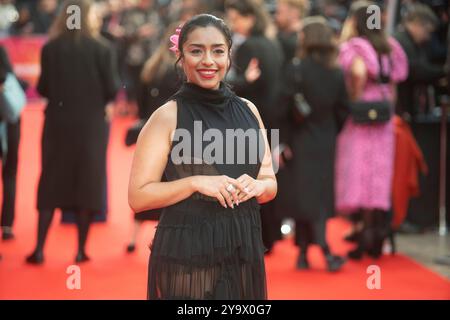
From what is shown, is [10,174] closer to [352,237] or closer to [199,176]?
[352,237]

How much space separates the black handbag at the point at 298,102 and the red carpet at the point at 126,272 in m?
1.09

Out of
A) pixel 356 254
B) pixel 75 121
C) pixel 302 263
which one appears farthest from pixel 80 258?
pixel 356 254

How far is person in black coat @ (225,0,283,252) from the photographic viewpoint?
584 centimetres

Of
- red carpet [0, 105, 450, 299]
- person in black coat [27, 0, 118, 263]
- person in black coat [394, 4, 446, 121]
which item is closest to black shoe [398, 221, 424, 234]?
red carpet [0, 105, 450, 299]

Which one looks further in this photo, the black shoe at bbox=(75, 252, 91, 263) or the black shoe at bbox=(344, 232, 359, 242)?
the black shoe at bbox=(344, 232, 359, 242)

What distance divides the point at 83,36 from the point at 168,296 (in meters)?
3.32

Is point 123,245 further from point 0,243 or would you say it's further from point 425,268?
point 425,268

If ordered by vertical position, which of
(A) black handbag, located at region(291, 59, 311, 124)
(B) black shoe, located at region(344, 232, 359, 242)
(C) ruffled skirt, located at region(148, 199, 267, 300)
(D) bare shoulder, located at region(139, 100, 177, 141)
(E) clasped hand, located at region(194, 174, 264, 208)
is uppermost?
(A) black handbag, located at region(291, 59, 311, 124)

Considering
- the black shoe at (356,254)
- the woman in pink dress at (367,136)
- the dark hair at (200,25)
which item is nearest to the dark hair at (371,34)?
the woman in pink dress at (367,136)

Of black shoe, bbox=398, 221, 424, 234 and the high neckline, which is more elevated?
the high neckline

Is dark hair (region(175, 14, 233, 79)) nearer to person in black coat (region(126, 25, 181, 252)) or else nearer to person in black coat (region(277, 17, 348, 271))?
person in black coat (region(126, 25, 181, 252))

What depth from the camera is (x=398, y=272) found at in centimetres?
585

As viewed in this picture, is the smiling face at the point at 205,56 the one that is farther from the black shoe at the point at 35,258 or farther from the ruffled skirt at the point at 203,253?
the black shoe at the point at 35,258

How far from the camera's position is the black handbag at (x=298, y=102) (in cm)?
582
